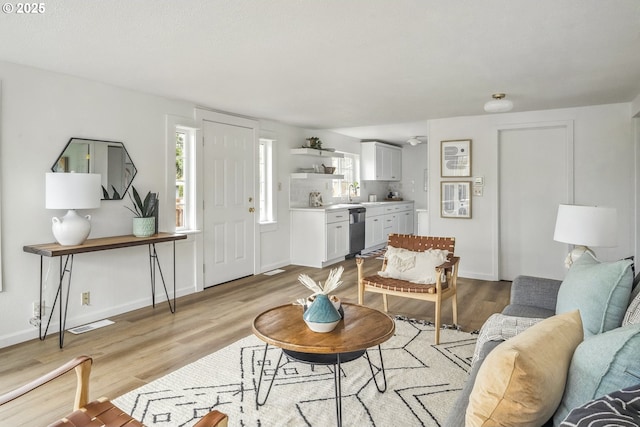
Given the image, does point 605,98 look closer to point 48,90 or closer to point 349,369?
point 349,369

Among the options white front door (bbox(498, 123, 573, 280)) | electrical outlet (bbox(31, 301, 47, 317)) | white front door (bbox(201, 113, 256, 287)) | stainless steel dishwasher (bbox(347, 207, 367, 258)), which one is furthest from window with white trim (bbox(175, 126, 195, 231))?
white front door (bbox(498, 123, 573, 280))

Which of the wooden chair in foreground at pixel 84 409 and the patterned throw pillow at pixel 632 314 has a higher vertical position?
the patterned throw pillow at pixel 632 314

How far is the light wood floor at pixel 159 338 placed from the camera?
2.44 meters

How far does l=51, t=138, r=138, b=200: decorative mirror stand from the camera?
3.50m

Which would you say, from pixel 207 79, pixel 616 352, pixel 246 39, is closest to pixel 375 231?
pixel 207 79

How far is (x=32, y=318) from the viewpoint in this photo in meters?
3.29

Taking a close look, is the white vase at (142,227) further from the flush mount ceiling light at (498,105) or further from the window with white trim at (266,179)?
the flush mount ceiling light at (498,105)

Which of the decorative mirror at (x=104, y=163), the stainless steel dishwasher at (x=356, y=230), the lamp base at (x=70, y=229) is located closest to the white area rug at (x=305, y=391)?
the lamp base at (x=70, y=229)

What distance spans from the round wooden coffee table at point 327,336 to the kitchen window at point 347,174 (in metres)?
5.50

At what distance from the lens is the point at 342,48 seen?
2.81 m

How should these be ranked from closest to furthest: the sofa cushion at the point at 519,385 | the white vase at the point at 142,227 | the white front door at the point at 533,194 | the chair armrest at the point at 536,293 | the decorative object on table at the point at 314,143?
the sofa cushion at the point at 519,385, the chair armrest at the point at 536,293, the white vase at the point at 142,227, the white front door at the point at 533,194, the decorative object on table at the point at 314,143

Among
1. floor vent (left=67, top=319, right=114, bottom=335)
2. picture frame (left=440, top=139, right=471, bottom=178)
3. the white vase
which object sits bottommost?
floor vent (left=67, top=319, right=114, bottom=335)

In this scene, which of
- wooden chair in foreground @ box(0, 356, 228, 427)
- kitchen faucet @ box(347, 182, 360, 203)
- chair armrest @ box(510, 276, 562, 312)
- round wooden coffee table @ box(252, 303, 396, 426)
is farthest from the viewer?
kitchen faucet @ box(347, 182, 360, 203)

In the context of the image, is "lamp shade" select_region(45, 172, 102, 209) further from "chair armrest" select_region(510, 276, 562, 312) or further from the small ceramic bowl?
"chair armrest" select_region(510, 276, 562, 312)
